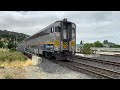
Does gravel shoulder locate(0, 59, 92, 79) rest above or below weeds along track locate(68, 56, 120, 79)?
below

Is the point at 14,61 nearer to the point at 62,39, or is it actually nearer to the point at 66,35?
the point at 62,39

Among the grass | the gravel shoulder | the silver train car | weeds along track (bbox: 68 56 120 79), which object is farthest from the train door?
the gravel shoulder

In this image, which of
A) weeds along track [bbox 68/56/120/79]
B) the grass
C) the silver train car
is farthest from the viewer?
the silver train car

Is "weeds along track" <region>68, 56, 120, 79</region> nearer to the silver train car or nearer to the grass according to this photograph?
the silver train car

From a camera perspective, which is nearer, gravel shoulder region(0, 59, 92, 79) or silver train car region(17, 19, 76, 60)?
gravel shoulder region(0, 59, 92, 79)

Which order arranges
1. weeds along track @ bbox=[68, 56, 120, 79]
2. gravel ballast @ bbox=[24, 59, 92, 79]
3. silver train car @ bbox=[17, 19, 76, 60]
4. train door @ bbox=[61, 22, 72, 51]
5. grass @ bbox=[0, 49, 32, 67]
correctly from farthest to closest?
train door @ bbox=[61, 22, 72, 51], silver train car @ bbox=[17, 19, 76, 60], grass @ bbox=[0, 49, 32, 67], weeds along track @ bbox=[68, 56, 120, 79], gravel ballast @ bbox=[24, 59, 92, 79]

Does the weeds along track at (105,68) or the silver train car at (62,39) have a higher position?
the silver train car at (62,39)

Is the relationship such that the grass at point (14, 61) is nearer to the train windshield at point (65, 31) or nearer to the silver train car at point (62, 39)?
the silver train car at point (62, 39)

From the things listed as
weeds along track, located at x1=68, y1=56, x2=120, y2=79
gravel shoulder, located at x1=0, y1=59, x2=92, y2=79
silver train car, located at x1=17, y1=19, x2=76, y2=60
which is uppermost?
silver train car, located at x1=17, y1=19, x2=76, y2=60

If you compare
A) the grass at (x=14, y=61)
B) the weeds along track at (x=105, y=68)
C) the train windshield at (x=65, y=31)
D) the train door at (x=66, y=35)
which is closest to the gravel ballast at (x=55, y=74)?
the weeds along track at (x=105, y=68)

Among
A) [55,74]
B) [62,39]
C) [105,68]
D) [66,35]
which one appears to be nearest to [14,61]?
[62,39]

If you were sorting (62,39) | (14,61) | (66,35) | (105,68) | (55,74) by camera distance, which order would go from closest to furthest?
(55,74) < (105,68) < (62,39) < (66,35) < (14,61)
